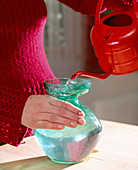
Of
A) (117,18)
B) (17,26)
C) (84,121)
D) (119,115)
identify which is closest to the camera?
(84,121)

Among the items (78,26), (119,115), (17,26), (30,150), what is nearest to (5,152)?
(30,150)

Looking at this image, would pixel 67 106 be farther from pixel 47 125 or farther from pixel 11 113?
pixel 11 113

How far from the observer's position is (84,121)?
564 mm

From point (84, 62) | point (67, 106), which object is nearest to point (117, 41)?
point (67, 106)

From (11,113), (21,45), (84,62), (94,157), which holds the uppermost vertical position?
(21,45)

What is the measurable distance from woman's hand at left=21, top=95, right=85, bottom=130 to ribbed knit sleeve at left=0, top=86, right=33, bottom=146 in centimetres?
4

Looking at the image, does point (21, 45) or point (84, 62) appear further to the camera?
point (84, 62)

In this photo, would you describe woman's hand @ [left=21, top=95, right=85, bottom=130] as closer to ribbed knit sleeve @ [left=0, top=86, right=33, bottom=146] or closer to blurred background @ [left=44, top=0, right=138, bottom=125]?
ribbed knit sleeve @ [left=0, top=86, right=33, bottom=146]

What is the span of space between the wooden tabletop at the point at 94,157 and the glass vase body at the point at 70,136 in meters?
0.03

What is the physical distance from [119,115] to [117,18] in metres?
2.02

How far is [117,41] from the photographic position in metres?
0.61

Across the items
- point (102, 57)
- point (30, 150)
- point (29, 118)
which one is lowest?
point (30, 150)

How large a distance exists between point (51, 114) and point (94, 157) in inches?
7.0

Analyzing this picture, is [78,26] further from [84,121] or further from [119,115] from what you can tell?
[84,121]
